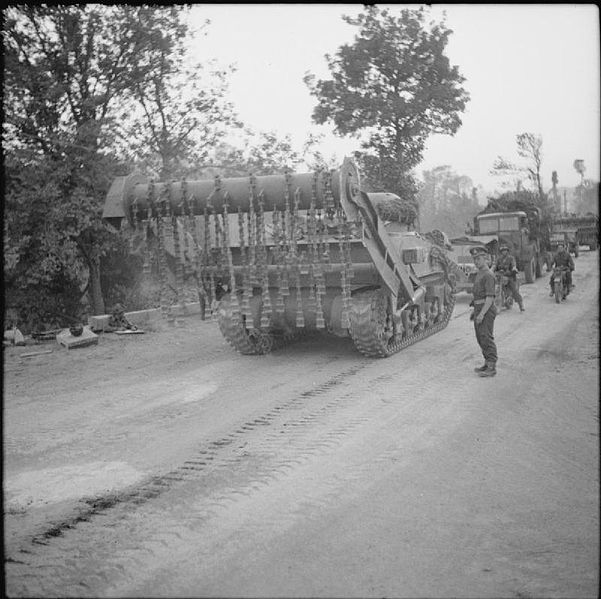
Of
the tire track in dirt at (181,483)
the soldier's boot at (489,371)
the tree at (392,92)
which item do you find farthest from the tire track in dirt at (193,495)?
the tree at (392,92)

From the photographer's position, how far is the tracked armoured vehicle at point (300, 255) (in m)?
6.50

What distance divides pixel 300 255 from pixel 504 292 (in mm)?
7219

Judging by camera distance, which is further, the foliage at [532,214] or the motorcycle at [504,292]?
the foliage at [532,214]

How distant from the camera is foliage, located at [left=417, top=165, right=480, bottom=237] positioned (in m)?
45.9

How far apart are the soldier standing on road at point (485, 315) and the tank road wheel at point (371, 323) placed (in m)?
1.37

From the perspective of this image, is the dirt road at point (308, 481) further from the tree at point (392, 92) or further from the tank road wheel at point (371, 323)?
the tree at point (392, 92)

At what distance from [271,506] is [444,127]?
1831 cm

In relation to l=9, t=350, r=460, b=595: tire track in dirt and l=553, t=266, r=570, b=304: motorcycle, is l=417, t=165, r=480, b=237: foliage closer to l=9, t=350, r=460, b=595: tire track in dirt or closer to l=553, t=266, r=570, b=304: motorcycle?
l=553, t=266, r=570, b=304: motorcycle

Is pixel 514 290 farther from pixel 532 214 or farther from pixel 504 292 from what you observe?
pixel 532 214

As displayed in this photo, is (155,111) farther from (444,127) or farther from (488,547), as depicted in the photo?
(488,547)

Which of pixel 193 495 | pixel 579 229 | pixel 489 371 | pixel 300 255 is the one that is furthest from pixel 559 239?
pixel 193 495

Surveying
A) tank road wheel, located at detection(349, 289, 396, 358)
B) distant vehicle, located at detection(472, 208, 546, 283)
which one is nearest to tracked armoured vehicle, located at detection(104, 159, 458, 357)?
tank road wheel, located at detection(349, 289, 396, 358)

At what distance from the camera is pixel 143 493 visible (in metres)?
4.57

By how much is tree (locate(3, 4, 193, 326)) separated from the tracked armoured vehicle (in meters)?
4.93
